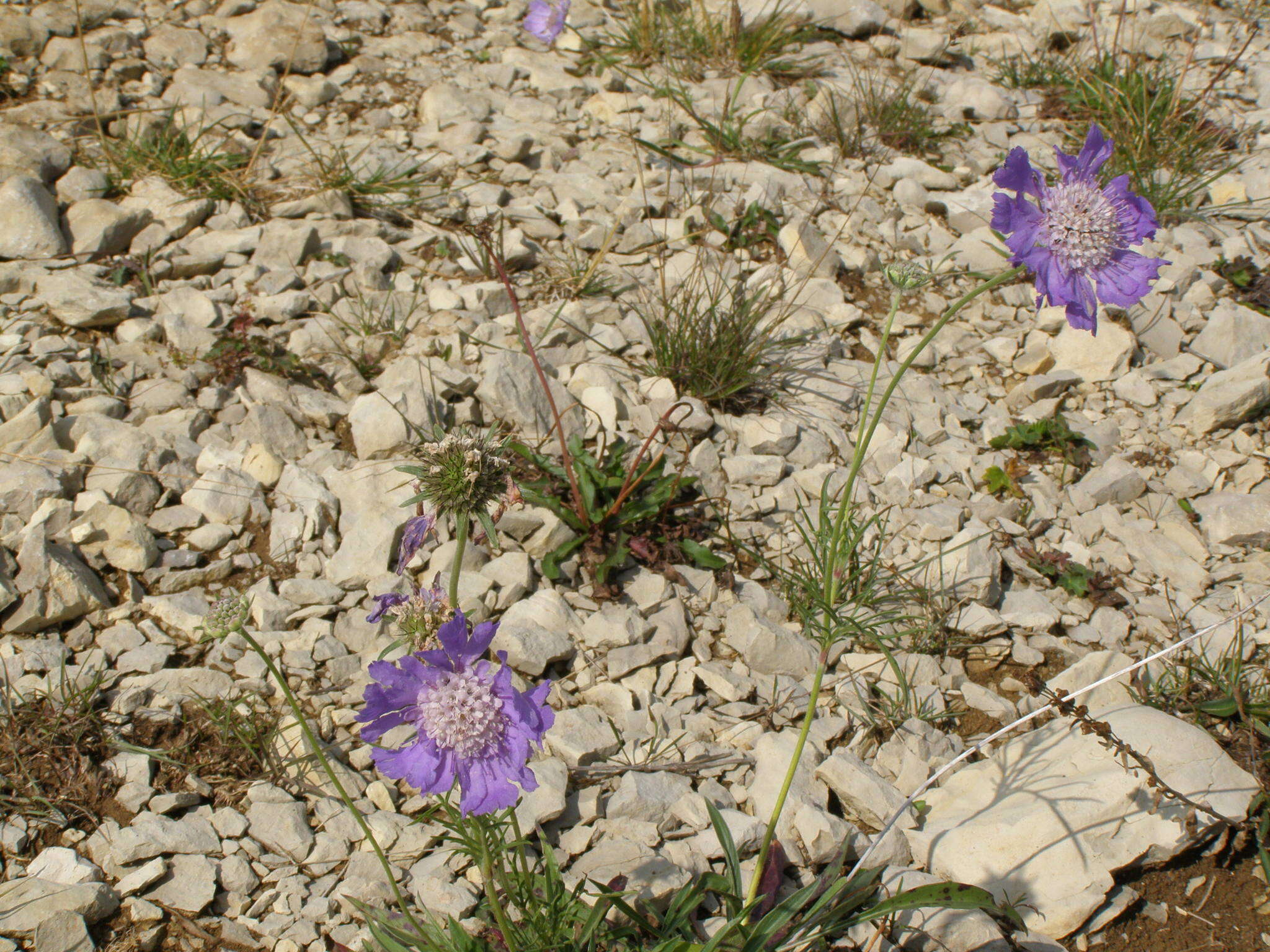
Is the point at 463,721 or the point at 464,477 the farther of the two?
the point at 464,477

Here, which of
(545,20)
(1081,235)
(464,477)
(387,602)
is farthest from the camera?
(545,20)

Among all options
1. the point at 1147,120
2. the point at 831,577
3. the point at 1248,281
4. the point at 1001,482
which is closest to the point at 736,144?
the point at 1147,120

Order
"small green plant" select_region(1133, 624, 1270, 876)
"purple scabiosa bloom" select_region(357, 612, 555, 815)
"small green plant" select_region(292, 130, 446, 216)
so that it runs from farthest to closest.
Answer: "small green plant" select_region(292, 130, 446, 216)
"small green plant" select_region(1133, 624, 1270, 876)
"purple scabiosa bloom" select_region(357, 612, 555, 815)

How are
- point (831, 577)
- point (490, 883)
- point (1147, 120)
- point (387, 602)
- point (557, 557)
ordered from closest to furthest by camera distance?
1. point (490, 883)
2. point (387, 602)
3. point (831, 577)
4. point (557, 557)
5. point (1147, 120)

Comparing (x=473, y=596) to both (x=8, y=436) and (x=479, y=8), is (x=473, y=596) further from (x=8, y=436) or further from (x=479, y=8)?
(x=479, y=8)

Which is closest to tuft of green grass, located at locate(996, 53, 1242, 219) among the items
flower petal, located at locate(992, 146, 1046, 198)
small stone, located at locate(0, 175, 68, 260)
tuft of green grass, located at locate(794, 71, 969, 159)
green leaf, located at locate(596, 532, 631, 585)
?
tuft of green grass, located at locate(794, 71, 969, 159)

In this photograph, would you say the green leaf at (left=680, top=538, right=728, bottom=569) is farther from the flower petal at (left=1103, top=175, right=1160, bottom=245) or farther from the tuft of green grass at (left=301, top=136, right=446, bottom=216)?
the tuft of green grass at (left=301, top=136, right=446, bottom=216)

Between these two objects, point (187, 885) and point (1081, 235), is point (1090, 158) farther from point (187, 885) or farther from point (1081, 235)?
point (187, 885)
